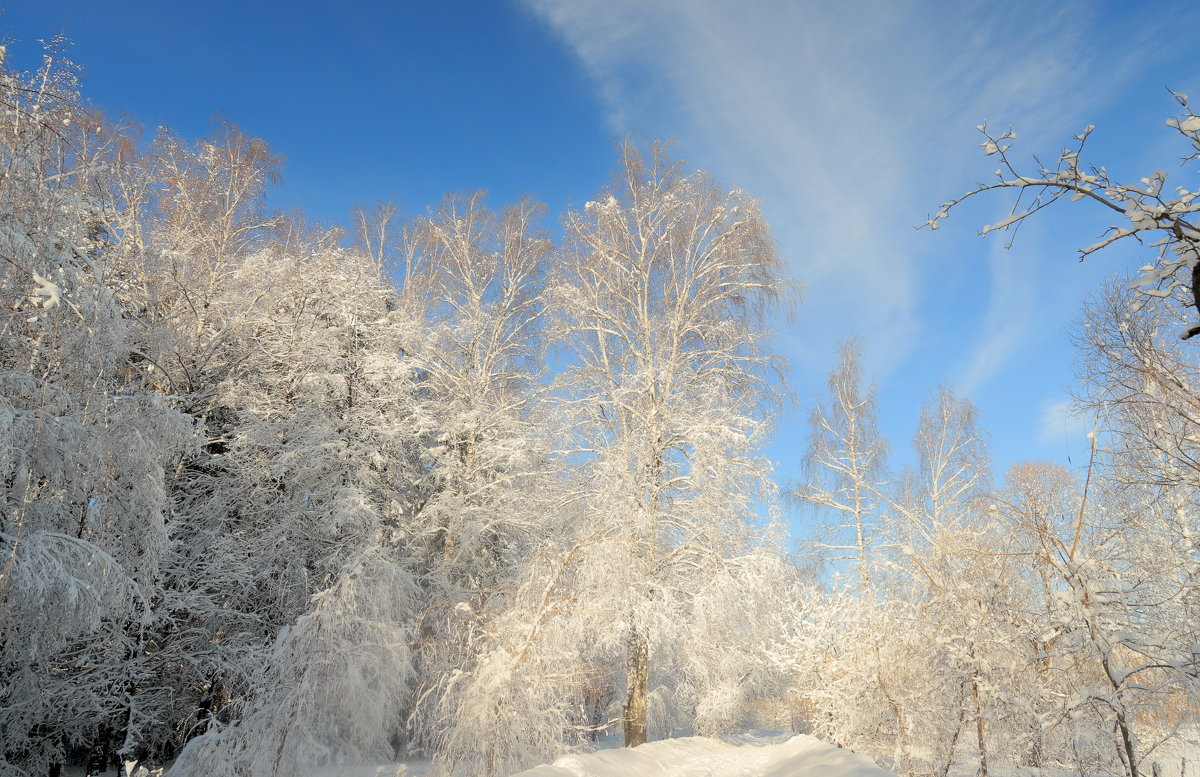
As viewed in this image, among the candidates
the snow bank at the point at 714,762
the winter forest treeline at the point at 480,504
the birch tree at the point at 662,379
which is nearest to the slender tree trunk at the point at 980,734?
the winter forest treeline at the point at 480,504

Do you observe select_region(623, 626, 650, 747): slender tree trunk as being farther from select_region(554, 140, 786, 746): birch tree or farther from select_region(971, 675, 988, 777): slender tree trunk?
select_region(971, 675, 988, 777): slender tree trunk

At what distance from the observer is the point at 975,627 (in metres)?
6.35

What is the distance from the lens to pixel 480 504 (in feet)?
43.1

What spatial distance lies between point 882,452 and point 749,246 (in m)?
6.97

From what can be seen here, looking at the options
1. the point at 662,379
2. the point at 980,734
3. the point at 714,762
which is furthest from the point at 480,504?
the point at 980,734

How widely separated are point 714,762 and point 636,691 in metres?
1.46

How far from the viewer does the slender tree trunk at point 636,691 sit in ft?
32.4

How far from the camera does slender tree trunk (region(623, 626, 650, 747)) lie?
989 centimetres

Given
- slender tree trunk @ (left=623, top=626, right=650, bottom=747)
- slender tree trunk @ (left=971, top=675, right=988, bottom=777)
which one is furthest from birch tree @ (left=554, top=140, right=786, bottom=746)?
slender tree trunk @ (left=971, top=675, right=988, bottom=777)

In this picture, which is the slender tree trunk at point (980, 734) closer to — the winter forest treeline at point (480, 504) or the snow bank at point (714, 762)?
the winter forest treeline at point (480, 504)

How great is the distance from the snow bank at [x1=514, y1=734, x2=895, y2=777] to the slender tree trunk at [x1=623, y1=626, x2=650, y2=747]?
1.33ft

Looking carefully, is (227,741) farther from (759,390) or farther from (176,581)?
(759,390)

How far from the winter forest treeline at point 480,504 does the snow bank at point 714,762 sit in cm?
49

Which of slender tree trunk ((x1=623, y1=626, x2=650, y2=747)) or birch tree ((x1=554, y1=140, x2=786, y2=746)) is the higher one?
birch tree ((x1=554, y1=140, x2=786, y2=746))
